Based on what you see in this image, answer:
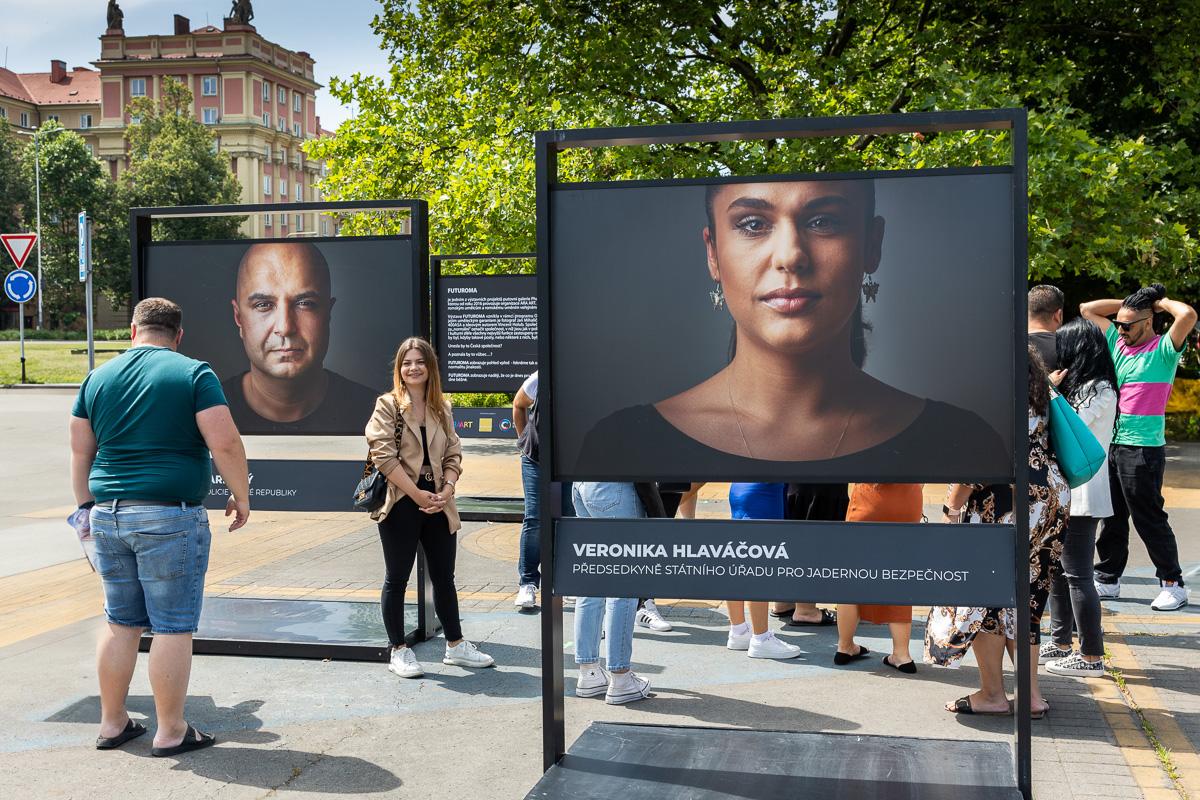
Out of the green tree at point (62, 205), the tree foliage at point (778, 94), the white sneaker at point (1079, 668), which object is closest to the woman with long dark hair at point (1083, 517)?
the white sneaker at point (1079, 668)

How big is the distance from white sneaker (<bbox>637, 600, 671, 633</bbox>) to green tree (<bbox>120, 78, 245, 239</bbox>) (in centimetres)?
6757

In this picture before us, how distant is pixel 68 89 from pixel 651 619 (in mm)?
116342

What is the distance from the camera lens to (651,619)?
6.93 metres

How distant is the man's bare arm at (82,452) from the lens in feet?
16.0

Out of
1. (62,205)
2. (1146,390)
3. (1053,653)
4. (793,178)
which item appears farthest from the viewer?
(62,205)

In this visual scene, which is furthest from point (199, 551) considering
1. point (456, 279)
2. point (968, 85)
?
point (968, 85)

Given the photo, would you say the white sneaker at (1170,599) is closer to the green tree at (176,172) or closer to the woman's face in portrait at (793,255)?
the woman's face in portrait at (793,255)

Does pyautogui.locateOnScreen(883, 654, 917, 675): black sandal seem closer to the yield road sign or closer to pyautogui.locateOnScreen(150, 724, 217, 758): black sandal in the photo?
pyautogui.locateOnScreen(150, 724, 217, 758): black sandal

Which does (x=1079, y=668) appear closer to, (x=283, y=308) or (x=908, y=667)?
(x=908, y=667)

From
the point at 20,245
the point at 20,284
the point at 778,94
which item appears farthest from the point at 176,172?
the point at 778,94

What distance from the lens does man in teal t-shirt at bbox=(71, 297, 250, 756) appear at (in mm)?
4711

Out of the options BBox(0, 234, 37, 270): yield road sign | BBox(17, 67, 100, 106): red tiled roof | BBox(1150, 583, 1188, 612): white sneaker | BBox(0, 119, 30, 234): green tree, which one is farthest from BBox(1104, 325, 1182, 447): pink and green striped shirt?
BBox(17, 67, 100, 106): red tiled roof

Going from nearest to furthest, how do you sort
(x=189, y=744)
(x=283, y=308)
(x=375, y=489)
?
1. (x=189, y=744)
2. (x=375, y=489)
3. (x=283, y=308)

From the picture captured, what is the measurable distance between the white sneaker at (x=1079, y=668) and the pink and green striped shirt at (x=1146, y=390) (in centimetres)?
196
